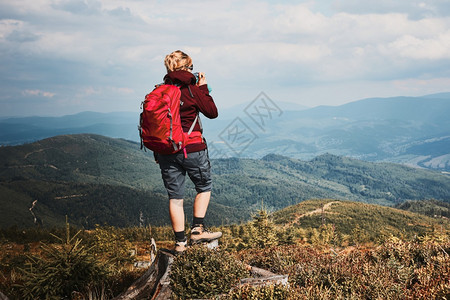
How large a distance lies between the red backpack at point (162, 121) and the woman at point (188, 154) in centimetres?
21

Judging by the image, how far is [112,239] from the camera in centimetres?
A: 1933

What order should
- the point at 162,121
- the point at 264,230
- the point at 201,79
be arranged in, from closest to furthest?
the point at 162,121 < the point at 201,79 < the point at 264,230

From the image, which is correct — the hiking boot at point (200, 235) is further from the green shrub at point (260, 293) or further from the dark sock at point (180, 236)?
the green shrub at point (260, 293)

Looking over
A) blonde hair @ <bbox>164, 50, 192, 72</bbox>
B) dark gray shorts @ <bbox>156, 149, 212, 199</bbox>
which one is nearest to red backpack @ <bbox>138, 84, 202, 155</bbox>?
dark gray shorts @ <bbox>156, 149, 212, 199</bbox>

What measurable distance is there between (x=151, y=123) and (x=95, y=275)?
3.42 metres

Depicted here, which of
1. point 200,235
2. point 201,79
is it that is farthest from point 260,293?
point 201,79

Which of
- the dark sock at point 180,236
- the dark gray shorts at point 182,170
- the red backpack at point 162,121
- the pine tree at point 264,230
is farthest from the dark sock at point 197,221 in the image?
the pine tree at point 264,230

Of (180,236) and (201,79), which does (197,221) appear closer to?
(180,236)

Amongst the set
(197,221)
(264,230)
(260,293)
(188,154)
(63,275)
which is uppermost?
(188,154)

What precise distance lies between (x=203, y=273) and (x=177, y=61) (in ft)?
11.6

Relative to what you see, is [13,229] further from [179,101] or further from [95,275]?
[179,101]

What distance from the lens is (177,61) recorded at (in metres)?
5.61

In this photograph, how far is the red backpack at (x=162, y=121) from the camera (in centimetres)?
507

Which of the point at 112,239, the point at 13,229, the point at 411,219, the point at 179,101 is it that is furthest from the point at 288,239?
the point at 411,219
